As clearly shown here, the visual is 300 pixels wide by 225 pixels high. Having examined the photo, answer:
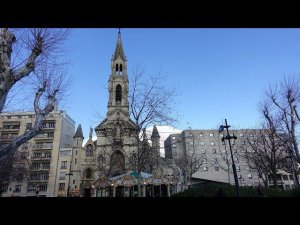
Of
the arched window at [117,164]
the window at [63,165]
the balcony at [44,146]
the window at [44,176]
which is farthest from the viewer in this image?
→ the balcony at [44,146]

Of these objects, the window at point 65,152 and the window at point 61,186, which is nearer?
the window at point 61,186

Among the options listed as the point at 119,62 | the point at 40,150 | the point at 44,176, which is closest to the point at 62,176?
the point at 44,176

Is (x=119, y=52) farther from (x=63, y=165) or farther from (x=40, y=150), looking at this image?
(x=40, y=150)

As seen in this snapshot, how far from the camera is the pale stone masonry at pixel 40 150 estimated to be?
165 feet

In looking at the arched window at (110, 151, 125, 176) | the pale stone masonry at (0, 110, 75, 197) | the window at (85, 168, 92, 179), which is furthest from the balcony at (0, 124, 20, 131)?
the arched window at (110, 151, 125, 176)

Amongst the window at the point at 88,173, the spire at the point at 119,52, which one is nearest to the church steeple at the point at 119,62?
the spire at the point at 119,52

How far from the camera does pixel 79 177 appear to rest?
49594 mm

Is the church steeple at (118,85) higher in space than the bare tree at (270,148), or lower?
higher

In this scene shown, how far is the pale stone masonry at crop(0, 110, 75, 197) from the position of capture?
165 ft

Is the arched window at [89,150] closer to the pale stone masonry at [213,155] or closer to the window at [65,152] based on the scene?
the window at [65,152]

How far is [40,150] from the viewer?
5525cm

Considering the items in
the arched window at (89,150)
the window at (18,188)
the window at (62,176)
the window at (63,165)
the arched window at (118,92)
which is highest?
the arched window at (118,92)
